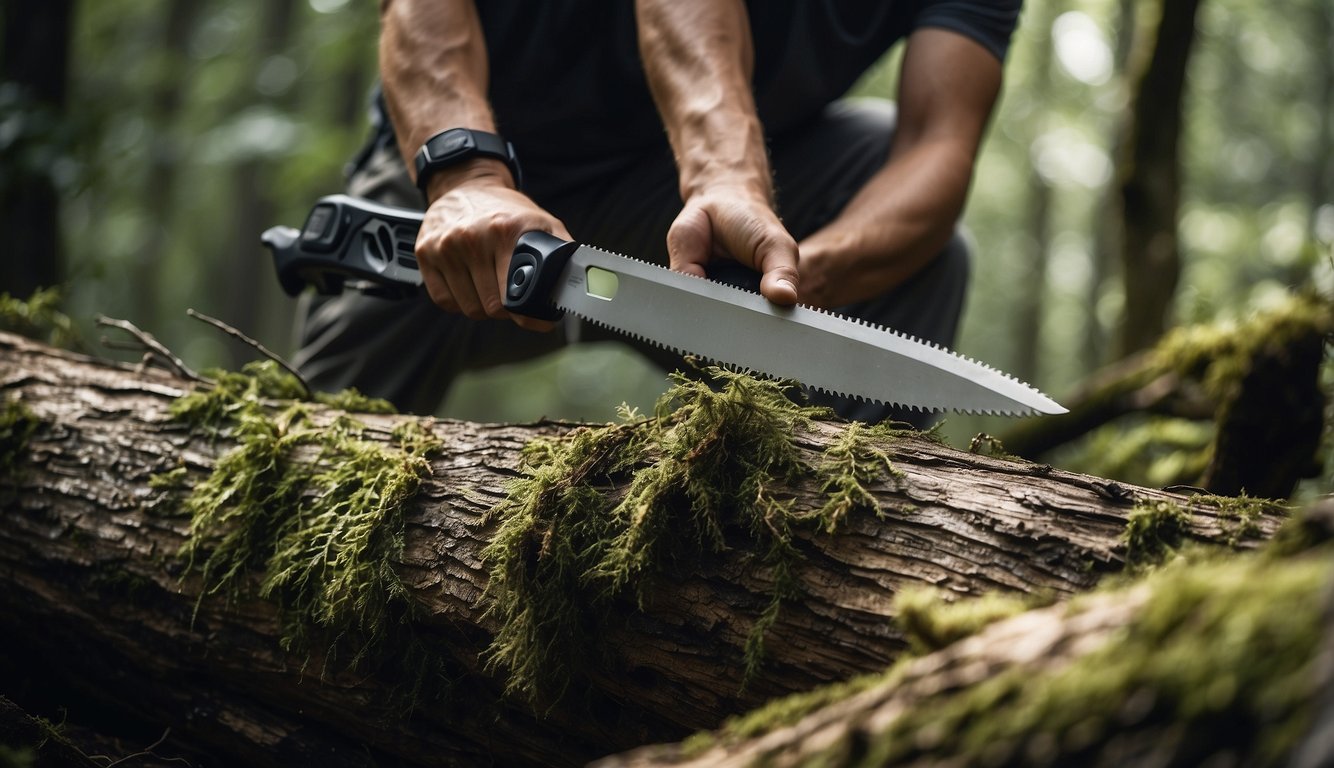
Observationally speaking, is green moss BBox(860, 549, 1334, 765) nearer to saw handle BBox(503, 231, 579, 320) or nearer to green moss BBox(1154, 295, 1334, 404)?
saw handle BBox(503, 231, 579, 320)

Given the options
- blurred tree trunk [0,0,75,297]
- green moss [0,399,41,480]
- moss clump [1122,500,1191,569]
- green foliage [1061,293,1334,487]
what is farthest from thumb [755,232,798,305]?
blurred tree trunk [0,0,75,297]

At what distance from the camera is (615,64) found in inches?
129

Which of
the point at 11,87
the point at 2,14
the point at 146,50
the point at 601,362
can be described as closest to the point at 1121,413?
the point at 11,87

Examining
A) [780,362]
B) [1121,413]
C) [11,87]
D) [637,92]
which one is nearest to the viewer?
[780,362]

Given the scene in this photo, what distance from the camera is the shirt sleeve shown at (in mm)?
3008

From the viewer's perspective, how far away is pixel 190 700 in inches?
85.7

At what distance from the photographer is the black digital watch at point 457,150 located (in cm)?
240

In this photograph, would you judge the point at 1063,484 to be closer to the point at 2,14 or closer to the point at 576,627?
the point at 576,627

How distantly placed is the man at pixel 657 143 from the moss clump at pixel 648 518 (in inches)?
24.9

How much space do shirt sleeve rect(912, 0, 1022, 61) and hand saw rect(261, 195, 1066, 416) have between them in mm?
1579

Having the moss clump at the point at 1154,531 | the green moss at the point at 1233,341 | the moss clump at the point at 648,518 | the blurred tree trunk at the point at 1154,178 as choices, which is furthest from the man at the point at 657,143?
the blurred tree trunk at the point at 1154,178

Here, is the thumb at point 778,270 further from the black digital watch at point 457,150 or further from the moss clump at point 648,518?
the black digital watch at point 457,150

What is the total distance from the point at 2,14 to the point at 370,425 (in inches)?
178

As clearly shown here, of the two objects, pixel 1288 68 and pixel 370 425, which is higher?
pixel 1288 68
